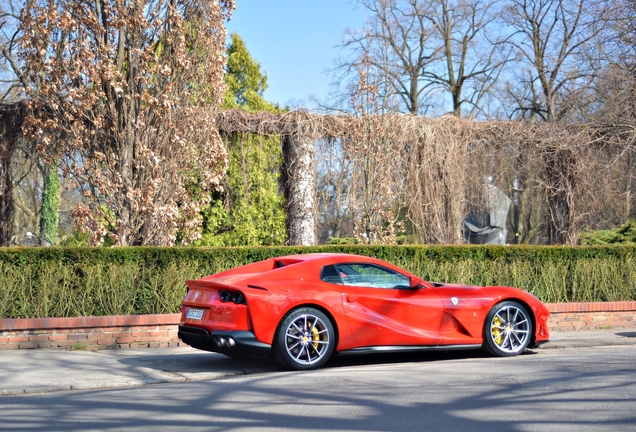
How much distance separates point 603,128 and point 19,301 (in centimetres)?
1531

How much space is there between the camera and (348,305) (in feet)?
30.5

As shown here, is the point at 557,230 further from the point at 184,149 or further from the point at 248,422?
the point at 248,422

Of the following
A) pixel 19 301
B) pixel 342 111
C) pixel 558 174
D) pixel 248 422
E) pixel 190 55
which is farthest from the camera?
pixel 558 174

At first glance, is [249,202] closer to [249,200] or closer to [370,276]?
[249,200]

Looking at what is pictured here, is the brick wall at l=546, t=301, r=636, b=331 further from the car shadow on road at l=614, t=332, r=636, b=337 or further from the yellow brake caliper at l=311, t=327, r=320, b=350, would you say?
the yellow brake caliper at l=311, t=327, r=320, b=350

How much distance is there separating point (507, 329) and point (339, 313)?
7.95ft

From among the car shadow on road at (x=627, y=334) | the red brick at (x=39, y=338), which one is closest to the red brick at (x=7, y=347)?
the red brick at (x=39, y=338)

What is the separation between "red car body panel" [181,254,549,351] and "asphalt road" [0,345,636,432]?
1.48ft

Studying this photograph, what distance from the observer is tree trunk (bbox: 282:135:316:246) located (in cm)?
1886

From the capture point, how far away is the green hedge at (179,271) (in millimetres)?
11758

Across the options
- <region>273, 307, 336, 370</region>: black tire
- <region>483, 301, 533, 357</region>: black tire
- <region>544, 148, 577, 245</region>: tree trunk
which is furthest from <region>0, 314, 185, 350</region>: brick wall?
<region>544, 148, 577, 245</region>: tree trunk

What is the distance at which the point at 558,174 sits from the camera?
2095 cm

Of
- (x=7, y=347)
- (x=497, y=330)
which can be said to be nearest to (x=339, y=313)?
(x=497, y=330)

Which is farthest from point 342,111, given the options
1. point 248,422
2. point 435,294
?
point 248,422
